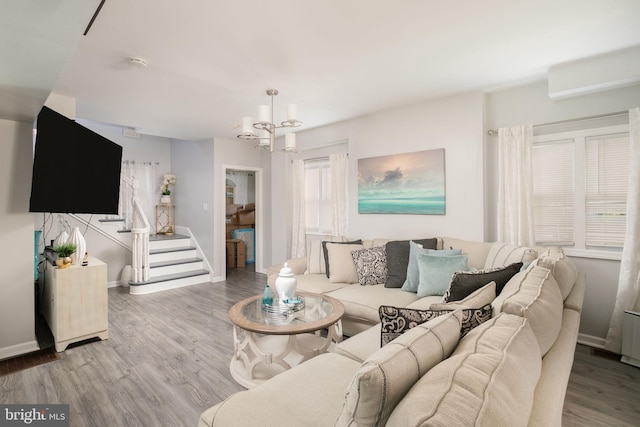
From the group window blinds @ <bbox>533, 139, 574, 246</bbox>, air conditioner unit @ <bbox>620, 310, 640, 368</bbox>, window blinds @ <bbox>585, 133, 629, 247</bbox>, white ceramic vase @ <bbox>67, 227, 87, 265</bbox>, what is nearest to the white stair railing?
white ceramic vase @ <bbox>67, 227, 87, 265</bbox>

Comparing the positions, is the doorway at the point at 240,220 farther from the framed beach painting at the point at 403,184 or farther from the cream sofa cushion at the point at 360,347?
the cream sofa cushion at the point at 360,347

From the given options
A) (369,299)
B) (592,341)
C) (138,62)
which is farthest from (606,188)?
(138,62)

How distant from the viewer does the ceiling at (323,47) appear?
200cm

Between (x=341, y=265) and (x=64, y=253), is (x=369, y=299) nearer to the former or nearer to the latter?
(x=341, y=265)

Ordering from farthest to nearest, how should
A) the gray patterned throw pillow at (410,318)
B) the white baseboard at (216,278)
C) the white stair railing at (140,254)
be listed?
→ the white baseboard at (216,278) < the white stair railing at (140,254) < the gray patterned throw pillow at (410,318)

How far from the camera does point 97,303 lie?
3.09 metres

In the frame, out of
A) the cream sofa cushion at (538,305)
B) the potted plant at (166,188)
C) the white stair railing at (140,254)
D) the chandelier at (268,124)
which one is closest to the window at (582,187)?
the cream sofa cushion at (538,305)

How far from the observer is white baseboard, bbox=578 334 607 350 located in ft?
9.39

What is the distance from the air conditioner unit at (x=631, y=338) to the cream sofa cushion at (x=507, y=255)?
90cm

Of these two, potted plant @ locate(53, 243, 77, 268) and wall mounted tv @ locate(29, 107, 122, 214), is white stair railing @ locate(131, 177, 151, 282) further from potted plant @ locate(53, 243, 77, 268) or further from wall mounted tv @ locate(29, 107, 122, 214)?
wall mounted tv @ locate(29, 107, 122, 214)

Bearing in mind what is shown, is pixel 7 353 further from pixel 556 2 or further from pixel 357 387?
pixel 556 2

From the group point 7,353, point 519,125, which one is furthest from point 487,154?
point 7,353

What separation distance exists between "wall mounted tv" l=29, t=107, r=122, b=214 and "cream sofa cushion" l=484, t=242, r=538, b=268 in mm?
3650

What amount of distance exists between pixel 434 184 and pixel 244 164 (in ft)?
12.1
